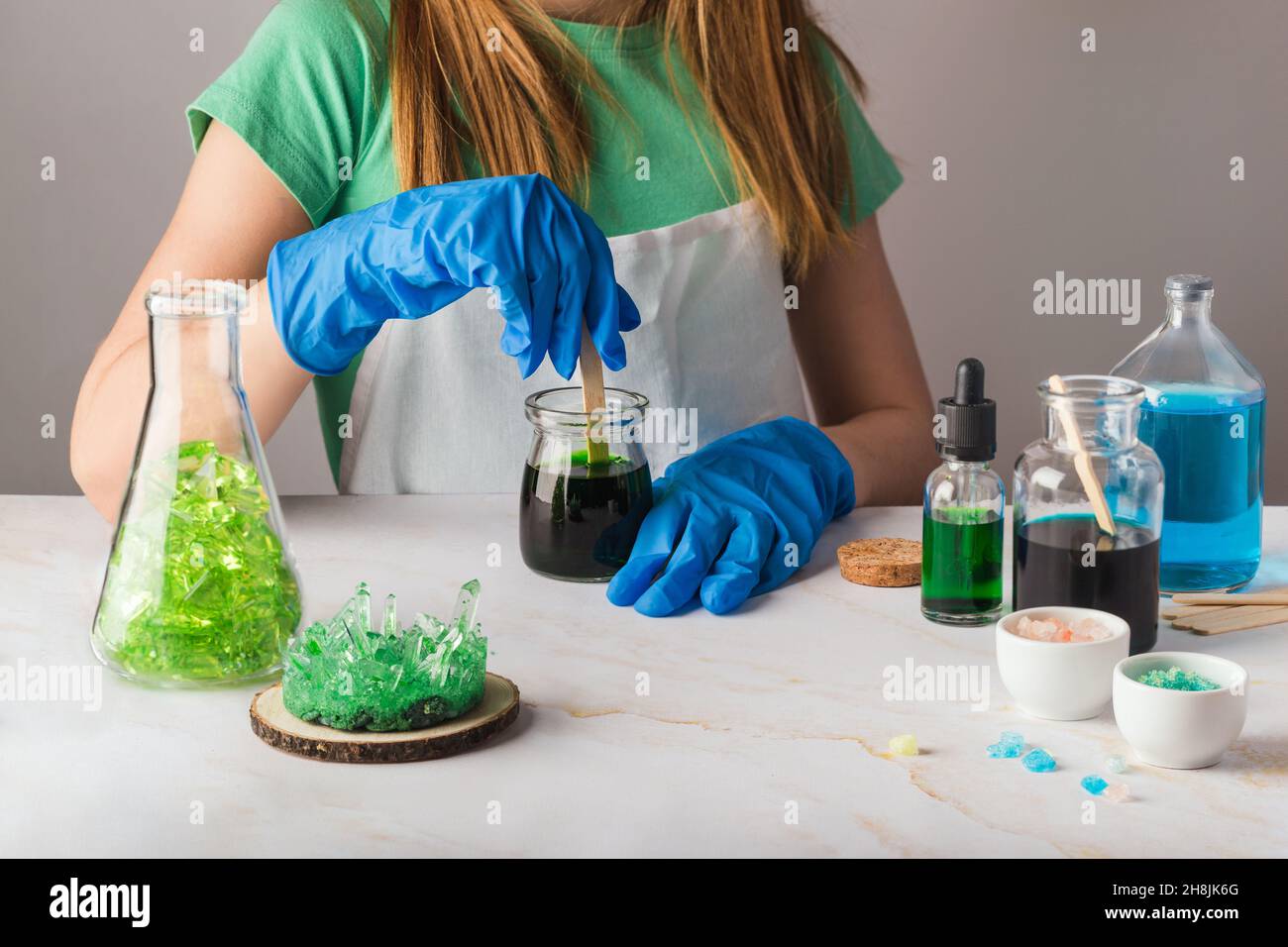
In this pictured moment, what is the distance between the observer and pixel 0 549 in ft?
3.77

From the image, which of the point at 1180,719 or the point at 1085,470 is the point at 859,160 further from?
the point at 1180,719

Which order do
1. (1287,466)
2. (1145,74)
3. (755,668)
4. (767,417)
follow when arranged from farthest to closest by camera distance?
(1287,466) → (1145,74) → (767,417) → (755,668)

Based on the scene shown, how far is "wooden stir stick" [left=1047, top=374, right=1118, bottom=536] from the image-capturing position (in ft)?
2.96

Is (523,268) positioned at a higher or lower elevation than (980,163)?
lower

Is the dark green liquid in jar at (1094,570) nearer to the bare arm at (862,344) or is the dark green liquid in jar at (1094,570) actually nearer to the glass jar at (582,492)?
the glass jar at (582,492)

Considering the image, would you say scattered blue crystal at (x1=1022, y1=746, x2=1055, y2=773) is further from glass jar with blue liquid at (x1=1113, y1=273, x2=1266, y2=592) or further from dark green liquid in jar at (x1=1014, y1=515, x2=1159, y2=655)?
glass jar with blue liquid at (x1=1113, y1=273, x2=1266, y2=592)

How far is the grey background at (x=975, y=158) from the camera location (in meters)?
2.08

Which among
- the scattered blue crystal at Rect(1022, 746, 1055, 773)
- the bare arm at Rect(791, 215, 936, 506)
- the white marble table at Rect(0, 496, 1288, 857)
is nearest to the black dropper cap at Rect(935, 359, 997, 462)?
the white marble table at Rect(0, 496, 1288, 857)

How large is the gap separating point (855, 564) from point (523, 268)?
1.19 feet

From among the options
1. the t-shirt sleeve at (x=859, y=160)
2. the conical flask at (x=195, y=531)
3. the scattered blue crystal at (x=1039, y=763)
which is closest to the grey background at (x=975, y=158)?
the t-shirt sleeve at (x=859, y=160)
